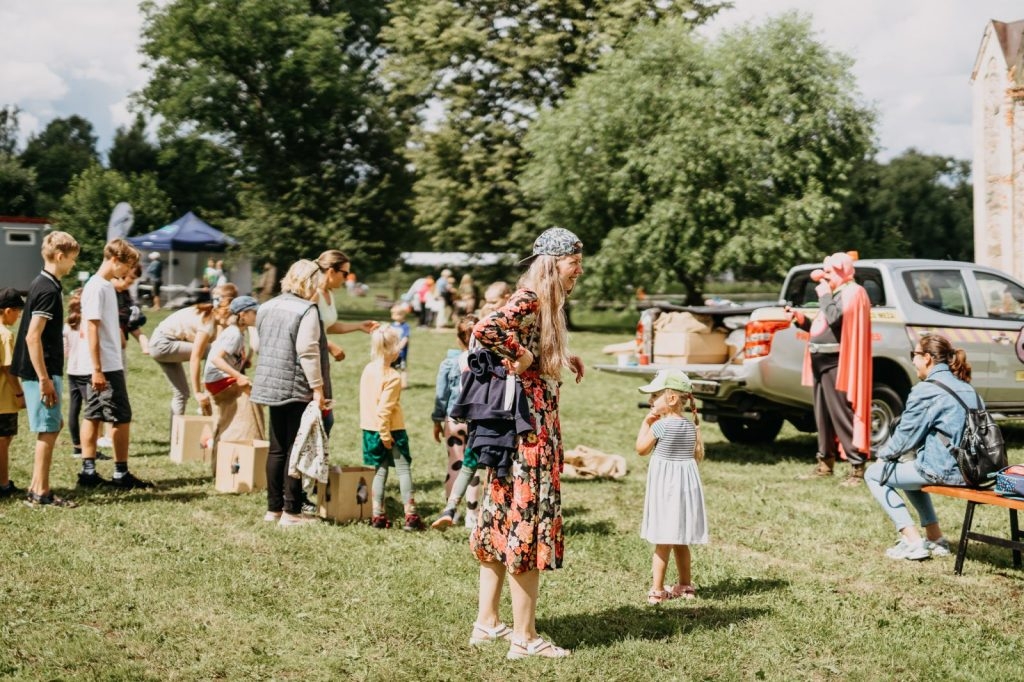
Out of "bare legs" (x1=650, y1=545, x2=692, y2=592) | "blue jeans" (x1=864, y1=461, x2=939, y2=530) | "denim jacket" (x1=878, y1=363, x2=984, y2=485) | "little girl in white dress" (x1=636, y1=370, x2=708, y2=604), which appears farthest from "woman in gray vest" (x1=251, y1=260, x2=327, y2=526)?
"denim jacket" (x1=878, y1=363, x2=984, y2=485)

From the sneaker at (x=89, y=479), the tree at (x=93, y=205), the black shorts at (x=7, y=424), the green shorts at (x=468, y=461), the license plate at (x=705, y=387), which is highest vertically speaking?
the tree at (x=93, y=205)

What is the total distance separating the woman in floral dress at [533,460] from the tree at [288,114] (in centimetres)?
4047

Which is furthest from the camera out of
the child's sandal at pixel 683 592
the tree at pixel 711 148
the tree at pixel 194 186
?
the tree at pixel 194 186

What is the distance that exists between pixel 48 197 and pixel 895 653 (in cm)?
6910

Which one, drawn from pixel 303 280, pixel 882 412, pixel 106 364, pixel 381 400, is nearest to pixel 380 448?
pixel 381 400

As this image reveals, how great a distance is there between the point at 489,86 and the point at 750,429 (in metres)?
27.6

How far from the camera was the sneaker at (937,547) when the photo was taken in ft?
24.7

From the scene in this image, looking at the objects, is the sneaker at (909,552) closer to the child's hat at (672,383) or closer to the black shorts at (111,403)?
the child's hat at (672,383)

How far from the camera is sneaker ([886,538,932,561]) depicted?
7.41 meters

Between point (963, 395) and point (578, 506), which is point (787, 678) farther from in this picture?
point (578, 506)

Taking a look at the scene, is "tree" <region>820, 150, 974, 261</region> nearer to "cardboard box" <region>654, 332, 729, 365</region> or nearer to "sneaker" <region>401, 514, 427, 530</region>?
"cardboard box" <region>654, 332, 729, 365</region>

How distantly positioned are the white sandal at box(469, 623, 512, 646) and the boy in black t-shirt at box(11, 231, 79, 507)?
425 cm

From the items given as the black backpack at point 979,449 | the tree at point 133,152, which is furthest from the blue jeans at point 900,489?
the tree at point 133,152

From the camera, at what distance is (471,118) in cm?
3875
